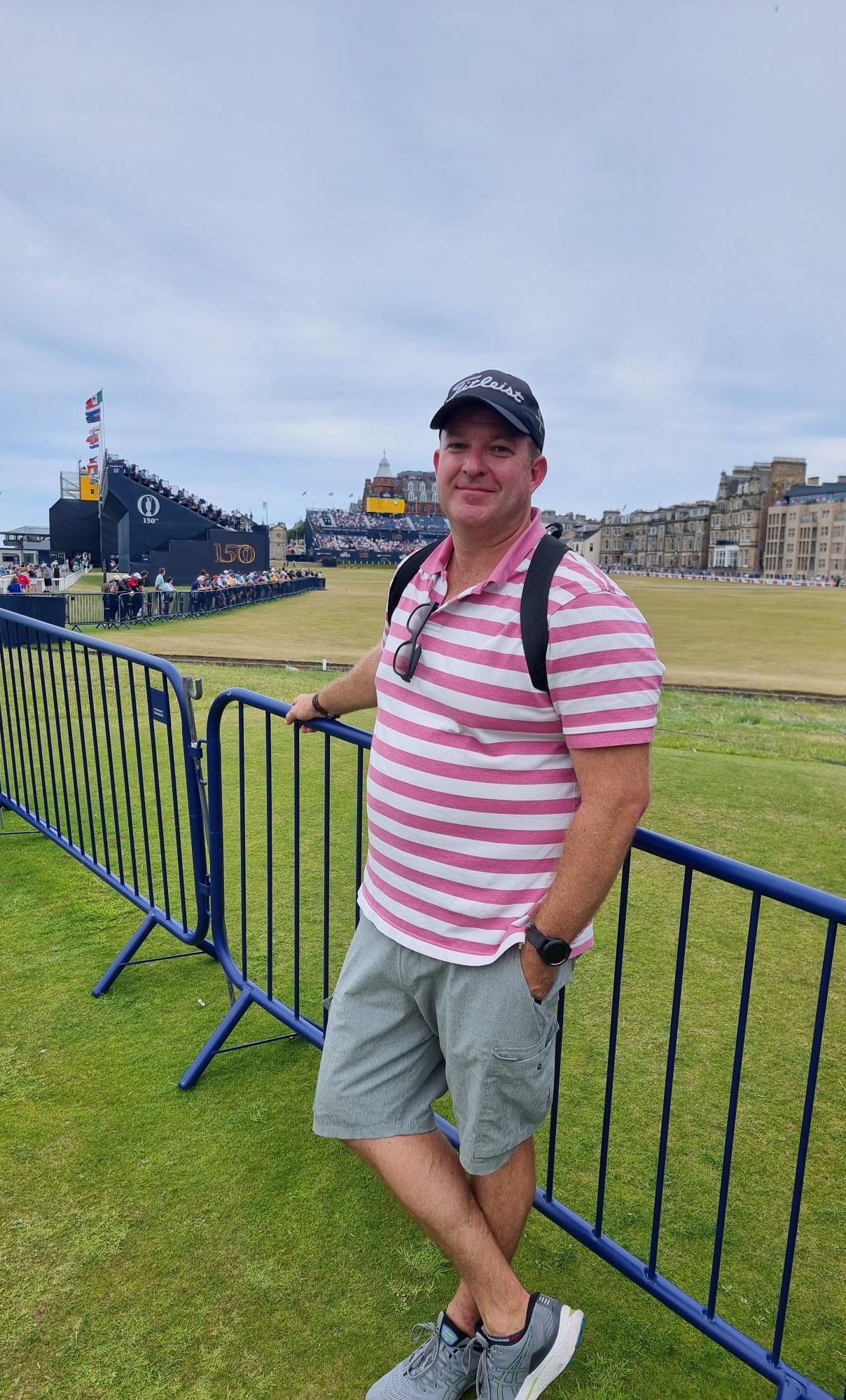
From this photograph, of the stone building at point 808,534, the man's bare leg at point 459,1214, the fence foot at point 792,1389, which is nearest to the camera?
the fence foot at point 792,1389

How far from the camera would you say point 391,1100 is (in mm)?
2051

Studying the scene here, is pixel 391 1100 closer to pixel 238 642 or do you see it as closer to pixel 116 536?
pixel 238 642

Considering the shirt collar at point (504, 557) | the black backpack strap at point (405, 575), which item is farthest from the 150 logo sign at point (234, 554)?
the shirt collar at point (504, 557)

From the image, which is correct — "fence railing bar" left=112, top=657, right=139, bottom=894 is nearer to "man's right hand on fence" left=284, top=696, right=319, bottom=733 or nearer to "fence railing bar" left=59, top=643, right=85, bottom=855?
"fence railing bar" left=59, top=643, right=85, bottom=855

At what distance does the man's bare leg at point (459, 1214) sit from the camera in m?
1.91

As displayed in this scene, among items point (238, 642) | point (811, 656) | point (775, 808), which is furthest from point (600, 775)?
point (811, 656)

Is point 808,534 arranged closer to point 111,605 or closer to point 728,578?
point 728,578

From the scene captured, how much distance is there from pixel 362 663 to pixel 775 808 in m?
5.12

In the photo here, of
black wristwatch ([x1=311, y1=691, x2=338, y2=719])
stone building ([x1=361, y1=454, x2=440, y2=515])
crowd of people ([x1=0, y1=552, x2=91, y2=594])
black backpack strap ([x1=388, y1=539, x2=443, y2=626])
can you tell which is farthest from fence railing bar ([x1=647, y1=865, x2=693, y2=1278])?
stone building ([x1=361, y1=454, x2=440, y2=515])

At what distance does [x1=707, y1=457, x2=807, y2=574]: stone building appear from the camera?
155625 millimetres

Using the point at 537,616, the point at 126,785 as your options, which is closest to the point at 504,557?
the point at 537,616

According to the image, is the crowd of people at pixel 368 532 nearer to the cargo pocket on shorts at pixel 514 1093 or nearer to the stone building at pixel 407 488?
the stone building at pixel 407 488

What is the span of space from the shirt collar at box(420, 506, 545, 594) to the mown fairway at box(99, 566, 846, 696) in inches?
549

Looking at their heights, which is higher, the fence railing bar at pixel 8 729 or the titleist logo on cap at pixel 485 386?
the titleist logo on cap at pixel 485 386
